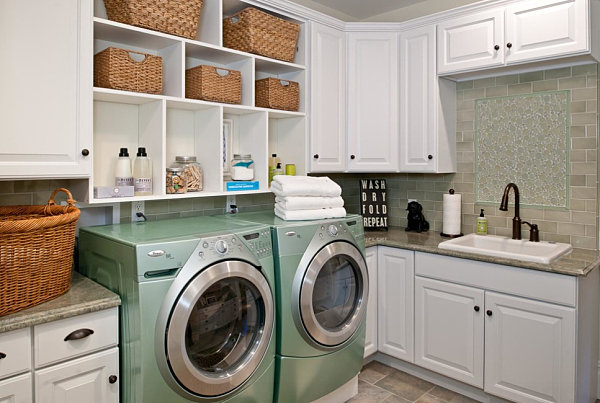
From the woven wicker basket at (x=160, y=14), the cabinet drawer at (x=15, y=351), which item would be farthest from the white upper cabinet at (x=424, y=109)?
the cabinet drawer at (x=15, y=351)

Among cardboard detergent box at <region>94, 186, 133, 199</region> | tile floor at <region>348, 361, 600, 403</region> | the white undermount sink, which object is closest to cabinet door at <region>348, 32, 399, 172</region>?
the white undermount sink

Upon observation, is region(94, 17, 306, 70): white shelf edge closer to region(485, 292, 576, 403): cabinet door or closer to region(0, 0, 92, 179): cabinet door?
region(0, 0, 92, 179): cabinet door

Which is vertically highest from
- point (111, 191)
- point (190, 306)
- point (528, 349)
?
point (111, 191)

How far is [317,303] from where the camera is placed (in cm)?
233

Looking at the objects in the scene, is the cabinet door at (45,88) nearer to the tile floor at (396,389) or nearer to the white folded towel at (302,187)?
the white folded towel at (302,187)

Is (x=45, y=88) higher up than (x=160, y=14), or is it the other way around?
(x=160, y=14)

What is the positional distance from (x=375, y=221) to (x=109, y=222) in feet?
6.05

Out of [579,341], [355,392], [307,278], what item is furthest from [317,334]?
[579,341]

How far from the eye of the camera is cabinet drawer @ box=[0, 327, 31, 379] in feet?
4.83

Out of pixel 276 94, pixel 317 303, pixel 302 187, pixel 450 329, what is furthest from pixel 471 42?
pixel 317 303

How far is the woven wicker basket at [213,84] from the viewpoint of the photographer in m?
2.37

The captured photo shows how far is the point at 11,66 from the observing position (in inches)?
65.4

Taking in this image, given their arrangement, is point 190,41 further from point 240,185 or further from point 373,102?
point 373,102

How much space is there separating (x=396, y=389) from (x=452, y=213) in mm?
1215
